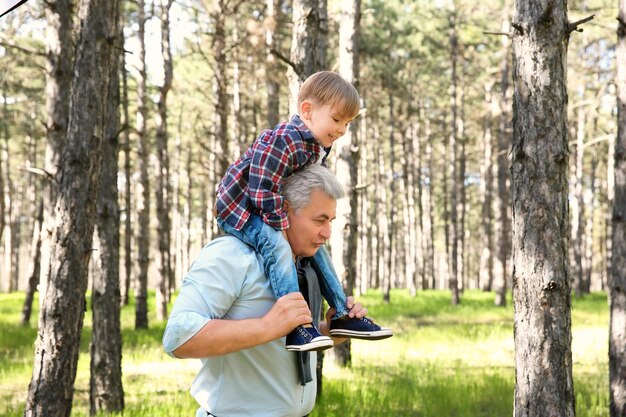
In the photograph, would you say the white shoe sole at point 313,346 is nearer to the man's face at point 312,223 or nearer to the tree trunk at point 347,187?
the man's face at point 312,223

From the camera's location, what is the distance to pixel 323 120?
2.97 metres

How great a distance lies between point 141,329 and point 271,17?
23.8ft

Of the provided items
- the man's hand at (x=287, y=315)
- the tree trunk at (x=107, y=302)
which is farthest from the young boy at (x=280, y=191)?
the tree trunk at (x=107, y=302)

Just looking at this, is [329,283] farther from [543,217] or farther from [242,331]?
[543,217]

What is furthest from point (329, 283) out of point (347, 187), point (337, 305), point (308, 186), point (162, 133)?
point (162, 133)

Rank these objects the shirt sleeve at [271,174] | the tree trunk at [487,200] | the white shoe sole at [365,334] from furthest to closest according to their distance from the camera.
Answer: the tree trunk at [487,200]
the white shoe sole at [365,334]
the shirt sleeve at [271,174]

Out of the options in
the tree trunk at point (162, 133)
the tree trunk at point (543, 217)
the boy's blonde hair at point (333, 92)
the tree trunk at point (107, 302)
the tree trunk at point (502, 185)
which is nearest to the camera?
the boy's blonde hair at point (333, 92)

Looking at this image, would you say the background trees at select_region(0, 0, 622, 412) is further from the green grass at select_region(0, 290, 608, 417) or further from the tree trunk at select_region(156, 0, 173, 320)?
the green grass at select_region(0, 290, 608, 417)

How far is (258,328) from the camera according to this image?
1.94 metres

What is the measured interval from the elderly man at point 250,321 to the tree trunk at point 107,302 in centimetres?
570

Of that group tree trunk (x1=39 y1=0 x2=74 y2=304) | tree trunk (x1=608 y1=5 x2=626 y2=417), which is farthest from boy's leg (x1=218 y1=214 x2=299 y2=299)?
tree trunk (x1=39 y1=0 x2=74 y2=304)

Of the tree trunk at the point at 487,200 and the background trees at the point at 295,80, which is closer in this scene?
the background trees at the point at 295,80

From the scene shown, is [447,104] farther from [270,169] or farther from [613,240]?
[270,169]

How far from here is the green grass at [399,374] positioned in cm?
796
